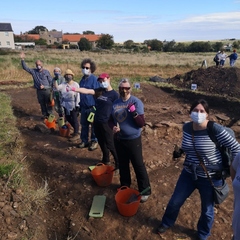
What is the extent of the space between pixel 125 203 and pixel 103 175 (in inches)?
27.8

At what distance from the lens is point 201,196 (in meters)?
3.15

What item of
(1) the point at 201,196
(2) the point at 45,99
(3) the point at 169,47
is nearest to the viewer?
(1) the point at 201,196

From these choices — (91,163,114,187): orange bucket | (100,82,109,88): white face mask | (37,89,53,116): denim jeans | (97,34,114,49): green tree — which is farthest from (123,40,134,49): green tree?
(91,163,114,187): orange bucket

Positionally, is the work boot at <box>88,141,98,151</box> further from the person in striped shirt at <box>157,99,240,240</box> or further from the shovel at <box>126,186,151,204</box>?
the person in striped shirt at <box>157,99,240,240</box>

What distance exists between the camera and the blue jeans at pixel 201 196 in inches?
120

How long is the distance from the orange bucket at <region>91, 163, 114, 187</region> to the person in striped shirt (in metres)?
1.46

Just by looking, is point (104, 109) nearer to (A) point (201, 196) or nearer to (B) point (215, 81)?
(A) point (201, 196)

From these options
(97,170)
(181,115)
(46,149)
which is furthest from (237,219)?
(181,115)

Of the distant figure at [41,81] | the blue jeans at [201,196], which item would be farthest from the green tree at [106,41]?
the blue jeans at [201,196]

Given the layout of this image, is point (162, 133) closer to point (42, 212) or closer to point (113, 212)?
point (113, 212)

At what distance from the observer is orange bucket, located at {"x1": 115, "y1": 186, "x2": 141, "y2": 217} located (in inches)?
146

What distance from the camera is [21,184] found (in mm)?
4266

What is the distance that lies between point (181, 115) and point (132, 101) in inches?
265

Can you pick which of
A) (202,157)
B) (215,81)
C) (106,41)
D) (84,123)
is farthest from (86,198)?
(106,41)
